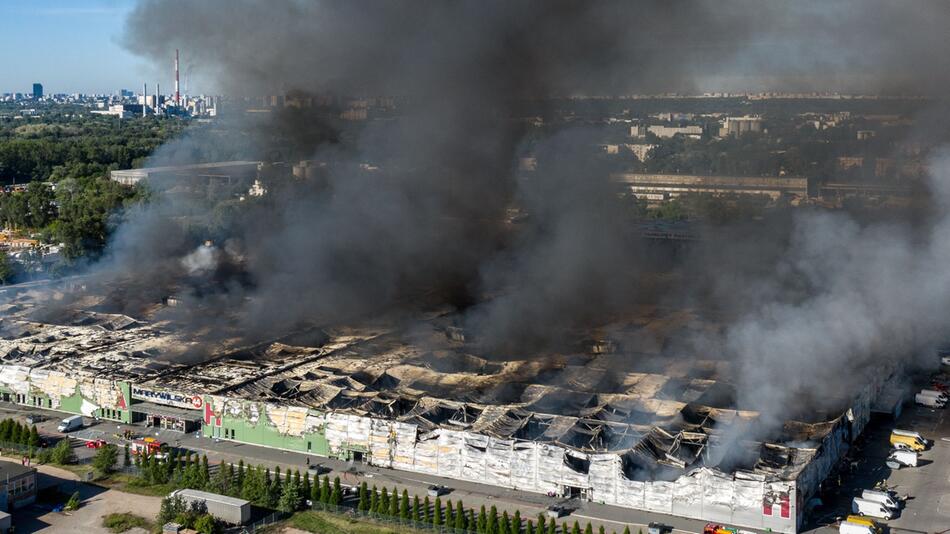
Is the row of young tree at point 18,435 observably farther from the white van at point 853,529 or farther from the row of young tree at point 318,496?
the white van at point 853,529

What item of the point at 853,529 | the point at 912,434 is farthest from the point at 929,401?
the point at 853,529

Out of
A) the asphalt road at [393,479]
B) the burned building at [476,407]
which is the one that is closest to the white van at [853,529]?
the burned building at [476,407]

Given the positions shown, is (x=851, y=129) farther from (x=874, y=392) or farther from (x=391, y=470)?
(x=391, y=470)

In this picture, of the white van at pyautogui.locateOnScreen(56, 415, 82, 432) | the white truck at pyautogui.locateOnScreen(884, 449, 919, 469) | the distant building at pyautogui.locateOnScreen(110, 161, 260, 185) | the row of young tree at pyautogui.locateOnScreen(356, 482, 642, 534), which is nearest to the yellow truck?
the white truck at pyautogui.locateOnScreen(884, 449, 919, 469)

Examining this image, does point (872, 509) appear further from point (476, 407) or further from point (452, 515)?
point (476, 407)

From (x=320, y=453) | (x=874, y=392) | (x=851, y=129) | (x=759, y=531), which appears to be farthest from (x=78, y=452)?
(x=851, y=129)
